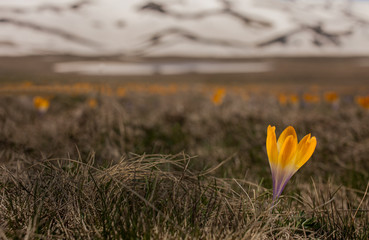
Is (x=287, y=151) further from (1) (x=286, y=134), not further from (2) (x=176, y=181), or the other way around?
(2) (x=176, y=181)

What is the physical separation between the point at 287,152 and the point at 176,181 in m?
0.59

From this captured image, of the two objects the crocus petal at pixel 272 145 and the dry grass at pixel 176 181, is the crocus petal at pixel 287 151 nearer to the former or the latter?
the crocus petal at pixel 272 145

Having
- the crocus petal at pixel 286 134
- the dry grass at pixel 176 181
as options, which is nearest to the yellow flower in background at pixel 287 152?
the crocus petal at pixel 286 134

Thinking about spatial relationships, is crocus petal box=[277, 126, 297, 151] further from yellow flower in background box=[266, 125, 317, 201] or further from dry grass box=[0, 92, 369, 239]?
dry grass box=[0, 92, 369, 239]

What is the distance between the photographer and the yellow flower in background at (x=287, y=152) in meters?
1.37

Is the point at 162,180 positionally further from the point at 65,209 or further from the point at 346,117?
the point at 346,117

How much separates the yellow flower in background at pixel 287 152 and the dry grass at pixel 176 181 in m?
0.19

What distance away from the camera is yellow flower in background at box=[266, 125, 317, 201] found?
1370 mm

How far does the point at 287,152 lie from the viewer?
1.39 m

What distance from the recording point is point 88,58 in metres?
47.5

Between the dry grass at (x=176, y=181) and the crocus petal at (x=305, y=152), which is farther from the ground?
the crocus petal at (x=305, y=152)

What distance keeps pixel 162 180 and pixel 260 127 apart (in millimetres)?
3297

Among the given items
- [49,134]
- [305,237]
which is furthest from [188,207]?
[49,134]

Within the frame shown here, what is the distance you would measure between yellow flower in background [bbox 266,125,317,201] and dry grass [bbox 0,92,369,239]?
0.19m
